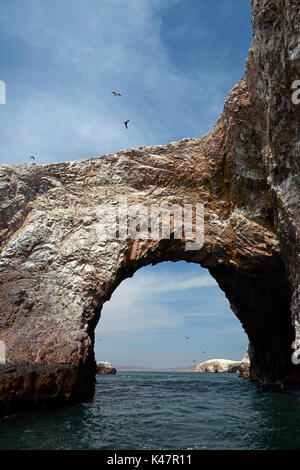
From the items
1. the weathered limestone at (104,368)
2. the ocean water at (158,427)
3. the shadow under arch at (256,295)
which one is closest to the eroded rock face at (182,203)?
the shadow under arch at (256,295)

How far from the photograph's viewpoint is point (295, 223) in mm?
15180

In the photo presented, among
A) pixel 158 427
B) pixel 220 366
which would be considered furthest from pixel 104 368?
pixel 158 427

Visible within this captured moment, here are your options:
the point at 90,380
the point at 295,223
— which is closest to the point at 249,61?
the point at 295,223

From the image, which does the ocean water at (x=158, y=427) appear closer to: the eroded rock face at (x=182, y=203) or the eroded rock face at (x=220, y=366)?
the eroded rock face at (x=182, y=203)

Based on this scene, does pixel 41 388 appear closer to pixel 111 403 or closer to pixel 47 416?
pixel 47 416

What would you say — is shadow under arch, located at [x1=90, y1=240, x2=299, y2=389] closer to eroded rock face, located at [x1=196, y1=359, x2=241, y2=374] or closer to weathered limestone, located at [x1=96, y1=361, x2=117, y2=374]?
weathered limestone, located at [x1=96, y1=361, x2=117, y2=374]

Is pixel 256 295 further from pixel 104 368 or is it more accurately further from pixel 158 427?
pixel 104 368

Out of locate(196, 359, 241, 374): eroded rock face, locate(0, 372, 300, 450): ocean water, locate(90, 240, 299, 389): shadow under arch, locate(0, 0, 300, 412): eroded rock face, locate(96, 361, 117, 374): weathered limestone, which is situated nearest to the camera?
locate(0, 372, 300, 450): ocean water

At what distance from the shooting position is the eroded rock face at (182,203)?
15250 mm

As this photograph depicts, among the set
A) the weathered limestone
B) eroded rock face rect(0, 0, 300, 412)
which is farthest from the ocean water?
the weathered limestone

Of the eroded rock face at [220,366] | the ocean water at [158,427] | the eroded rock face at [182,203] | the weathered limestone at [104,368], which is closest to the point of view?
the ocean water at [158,427]

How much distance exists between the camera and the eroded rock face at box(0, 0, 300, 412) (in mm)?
15250

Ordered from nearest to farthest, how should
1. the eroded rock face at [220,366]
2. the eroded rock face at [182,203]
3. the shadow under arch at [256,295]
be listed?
the eroded rock face at [182,203] < the shadow under arch at [256,295] < the eroded rock face at [220,366]

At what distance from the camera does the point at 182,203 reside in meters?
22.2
